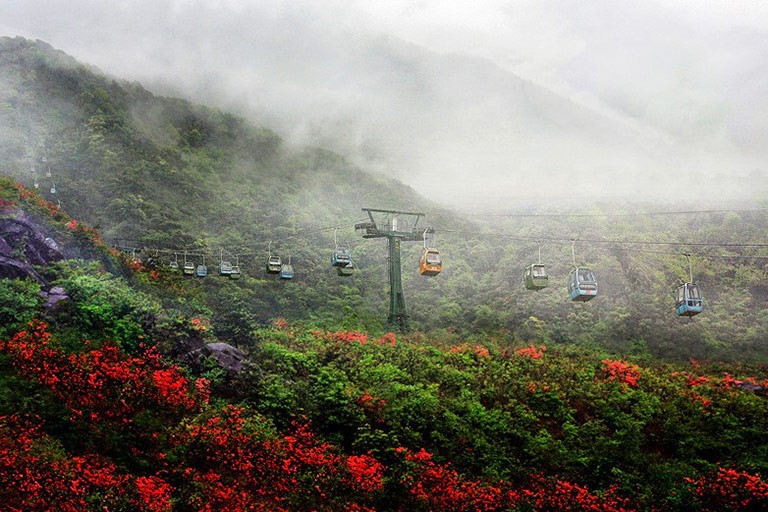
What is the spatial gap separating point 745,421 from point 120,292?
2372 centimetres

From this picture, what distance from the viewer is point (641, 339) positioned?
33094 millimetres

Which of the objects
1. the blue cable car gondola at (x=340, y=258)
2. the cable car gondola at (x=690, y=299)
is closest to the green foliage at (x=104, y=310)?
the blue cable car gondola at (x=340, y=258)

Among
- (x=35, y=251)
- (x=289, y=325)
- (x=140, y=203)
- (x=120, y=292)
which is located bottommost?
(x=289, y=325)

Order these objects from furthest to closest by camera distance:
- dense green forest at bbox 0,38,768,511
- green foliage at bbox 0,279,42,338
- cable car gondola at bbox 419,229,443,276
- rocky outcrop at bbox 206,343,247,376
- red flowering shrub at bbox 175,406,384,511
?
cable car gondola at bbox 419,229,443,276
rocky outcrop at bbox 206,343,247,376
green foliage at bbox 0,279,42,338
dense green forest at bbox 0,38,768,511
red flowering shrub at bbox 175,406,384,511

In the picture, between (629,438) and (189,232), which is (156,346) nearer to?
(629,438)

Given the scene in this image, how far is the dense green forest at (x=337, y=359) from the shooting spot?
60.3 ft

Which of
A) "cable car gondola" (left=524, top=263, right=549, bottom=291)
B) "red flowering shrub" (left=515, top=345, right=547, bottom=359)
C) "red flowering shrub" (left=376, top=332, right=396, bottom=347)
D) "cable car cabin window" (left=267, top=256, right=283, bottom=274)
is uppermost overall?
"cable car cabin window" (left=267, top=256, right=283, bottom=274)

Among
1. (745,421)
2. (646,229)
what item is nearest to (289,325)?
(745,421)

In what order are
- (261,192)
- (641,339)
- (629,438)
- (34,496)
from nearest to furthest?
1. (34,496)
2. (629,438)
3. (641,339)
4. (261,192)

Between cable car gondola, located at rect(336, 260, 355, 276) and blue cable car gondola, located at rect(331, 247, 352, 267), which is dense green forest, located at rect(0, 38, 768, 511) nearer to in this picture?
cable car gondola, located at rect(336, 260, 355, 276)

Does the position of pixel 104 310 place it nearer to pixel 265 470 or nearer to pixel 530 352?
pixel 265 470

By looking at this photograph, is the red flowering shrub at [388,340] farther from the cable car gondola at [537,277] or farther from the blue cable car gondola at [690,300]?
the blue cable car gondola at [690,300]

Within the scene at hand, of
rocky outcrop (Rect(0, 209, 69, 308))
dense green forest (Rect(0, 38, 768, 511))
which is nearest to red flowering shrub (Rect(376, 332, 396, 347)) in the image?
dense green forest (Rect(0, 38, 768, 511))

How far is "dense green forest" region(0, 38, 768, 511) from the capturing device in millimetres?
18391
